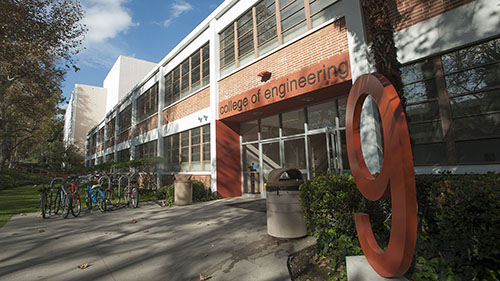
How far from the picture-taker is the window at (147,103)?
17.3 meters

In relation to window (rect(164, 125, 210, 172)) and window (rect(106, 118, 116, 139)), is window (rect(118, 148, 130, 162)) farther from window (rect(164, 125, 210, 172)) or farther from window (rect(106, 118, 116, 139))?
window (rect(164, 125, 210, 172))

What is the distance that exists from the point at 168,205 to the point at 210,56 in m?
7.09

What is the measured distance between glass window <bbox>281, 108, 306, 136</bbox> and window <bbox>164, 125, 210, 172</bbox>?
3.92 m

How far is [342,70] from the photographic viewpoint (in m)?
6.41

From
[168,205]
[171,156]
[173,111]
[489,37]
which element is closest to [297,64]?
[489,37]

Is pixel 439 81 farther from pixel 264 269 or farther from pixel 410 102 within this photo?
pixel 264 269

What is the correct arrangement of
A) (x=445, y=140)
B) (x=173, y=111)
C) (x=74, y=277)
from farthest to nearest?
1. (x=173, y=111)
2. (x=445, y=140)
3. (x=74, y=277)

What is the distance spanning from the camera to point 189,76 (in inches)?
534

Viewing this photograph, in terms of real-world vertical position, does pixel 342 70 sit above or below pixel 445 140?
above

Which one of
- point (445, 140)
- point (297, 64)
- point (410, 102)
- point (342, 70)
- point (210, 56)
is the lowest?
point (445, 140)

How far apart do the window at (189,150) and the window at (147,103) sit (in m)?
3.34

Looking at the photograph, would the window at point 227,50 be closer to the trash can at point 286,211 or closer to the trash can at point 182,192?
the trash can at point 182,192

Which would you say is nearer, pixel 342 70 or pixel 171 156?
pixel 342 70

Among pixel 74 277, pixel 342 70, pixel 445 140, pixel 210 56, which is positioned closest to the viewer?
pixel 74 277
